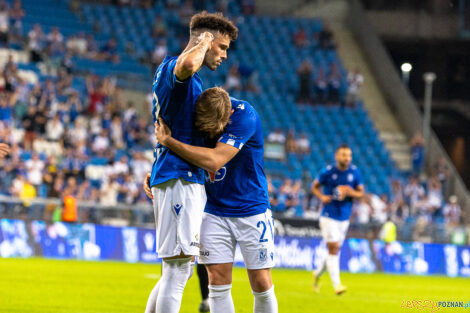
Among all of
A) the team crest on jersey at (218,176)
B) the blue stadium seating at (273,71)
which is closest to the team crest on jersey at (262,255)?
the team crest on jersey at (218,176)

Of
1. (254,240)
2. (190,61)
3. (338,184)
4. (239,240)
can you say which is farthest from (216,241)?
(338,184)

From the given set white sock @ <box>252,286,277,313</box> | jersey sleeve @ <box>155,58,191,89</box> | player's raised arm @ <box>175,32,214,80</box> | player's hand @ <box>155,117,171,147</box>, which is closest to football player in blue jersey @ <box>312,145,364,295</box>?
white sock @ <box>252,286,277,313</box>

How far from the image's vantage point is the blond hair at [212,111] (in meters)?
5.82

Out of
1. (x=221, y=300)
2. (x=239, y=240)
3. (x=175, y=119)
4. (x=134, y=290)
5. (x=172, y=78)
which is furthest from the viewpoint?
(x=134, y=290)

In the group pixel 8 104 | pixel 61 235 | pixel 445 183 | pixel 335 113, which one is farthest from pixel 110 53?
pixel 445 183

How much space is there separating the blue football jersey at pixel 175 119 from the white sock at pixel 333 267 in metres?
7.47

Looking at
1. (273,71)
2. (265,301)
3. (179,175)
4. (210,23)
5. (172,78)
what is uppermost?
(273,71)

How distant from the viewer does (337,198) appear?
13.5 metres

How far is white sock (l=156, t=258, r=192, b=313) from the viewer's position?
5.74m

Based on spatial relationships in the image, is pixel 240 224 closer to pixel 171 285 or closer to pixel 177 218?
pixel 177 218

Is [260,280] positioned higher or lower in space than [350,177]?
lower

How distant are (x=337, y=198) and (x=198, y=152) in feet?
26.1

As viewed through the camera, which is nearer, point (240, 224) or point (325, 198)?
point (240, 224)

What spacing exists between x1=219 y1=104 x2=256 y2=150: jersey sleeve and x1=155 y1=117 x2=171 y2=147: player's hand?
44cm
